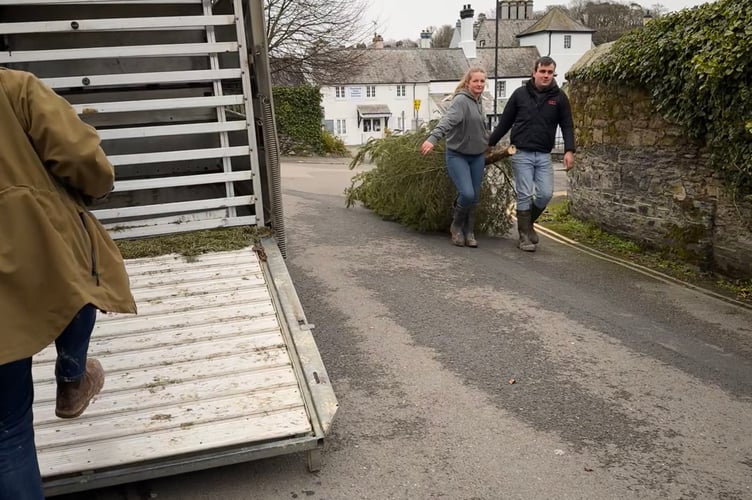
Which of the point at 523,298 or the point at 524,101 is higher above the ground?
the point at 524,101

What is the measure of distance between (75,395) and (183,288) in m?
1.75

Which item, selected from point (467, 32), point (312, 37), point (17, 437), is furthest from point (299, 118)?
point (467, 32)

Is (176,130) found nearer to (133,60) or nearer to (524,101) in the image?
(133,60)

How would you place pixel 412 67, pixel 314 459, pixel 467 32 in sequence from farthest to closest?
pixel 467 32 → pixel 412 67 → pixel 314 459

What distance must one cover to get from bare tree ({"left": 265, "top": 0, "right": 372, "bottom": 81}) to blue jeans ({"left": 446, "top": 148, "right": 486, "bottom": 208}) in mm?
23632

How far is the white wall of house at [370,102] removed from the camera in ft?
199

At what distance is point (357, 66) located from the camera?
34875mm

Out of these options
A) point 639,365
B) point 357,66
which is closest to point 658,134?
point 639,365

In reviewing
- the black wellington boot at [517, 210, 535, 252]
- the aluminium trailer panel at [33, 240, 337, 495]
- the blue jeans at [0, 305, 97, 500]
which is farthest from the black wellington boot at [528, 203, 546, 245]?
the blue jeans at [0, 305, 97, 500]

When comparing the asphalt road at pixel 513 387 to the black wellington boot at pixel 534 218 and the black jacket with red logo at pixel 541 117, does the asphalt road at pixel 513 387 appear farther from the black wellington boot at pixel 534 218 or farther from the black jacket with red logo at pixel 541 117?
the black jacket with red logo at pixel 541 117

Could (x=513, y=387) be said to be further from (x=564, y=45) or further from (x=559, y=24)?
(x=559, y=24)

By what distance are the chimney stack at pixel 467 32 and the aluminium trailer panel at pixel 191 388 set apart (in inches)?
2425

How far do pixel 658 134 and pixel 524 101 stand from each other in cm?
162

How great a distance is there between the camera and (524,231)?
27.3 feet
